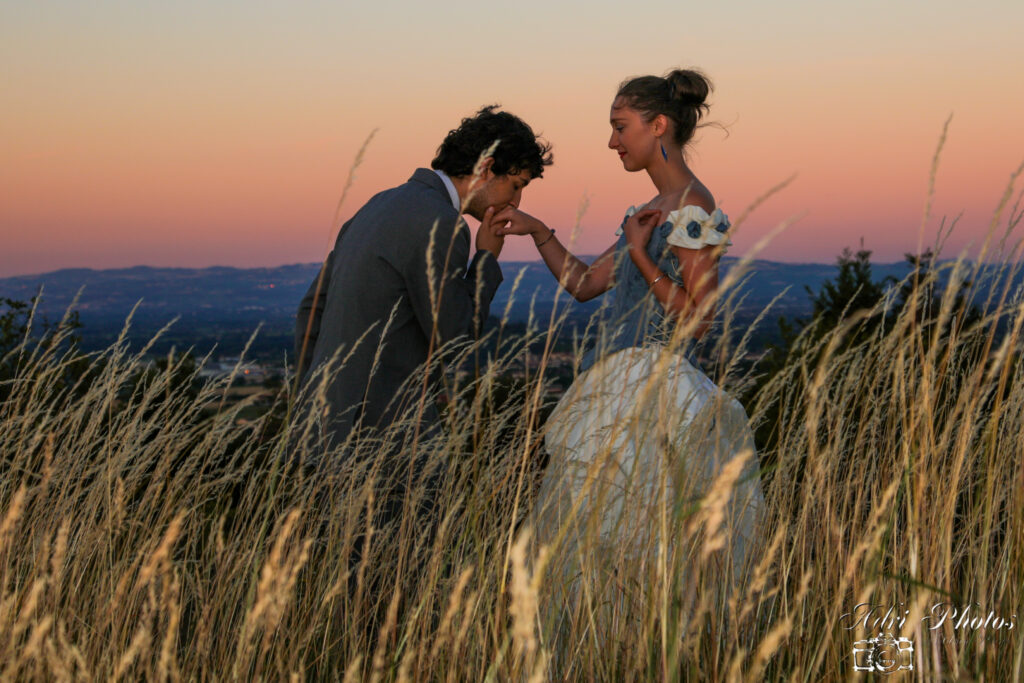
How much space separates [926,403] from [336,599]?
4.97 ft

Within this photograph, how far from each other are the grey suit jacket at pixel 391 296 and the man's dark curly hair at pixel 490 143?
0.15 meters

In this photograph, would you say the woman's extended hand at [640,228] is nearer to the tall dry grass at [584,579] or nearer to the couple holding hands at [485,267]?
the couple holding hands at [485,267]

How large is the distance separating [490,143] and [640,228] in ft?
2.00

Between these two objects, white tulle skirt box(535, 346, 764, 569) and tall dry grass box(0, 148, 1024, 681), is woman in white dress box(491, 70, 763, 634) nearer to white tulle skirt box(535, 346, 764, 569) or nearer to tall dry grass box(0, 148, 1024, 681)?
white tulle skirt box(535, 346, 764, 569)

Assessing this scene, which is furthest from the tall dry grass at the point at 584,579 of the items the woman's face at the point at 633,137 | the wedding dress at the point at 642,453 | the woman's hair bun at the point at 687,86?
the woman's hair bun at the point at 687,86

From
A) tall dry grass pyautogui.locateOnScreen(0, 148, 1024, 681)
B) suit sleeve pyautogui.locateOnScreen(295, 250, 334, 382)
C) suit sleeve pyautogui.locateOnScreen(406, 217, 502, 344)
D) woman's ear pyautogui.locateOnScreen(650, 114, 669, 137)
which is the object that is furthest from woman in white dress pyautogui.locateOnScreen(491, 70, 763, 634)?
suit sleeve pyautogui.locateOnScreen(295, 250, 334, 382)

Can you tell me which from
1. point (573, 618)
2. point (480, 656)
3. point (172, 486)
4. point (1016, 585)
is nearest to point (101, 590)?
point (172, 486)

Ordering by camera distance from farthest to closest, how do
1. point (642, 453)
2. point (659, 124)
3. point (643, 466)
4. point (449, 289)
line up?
1. point (659, 124)
2. point (449, 289)
3. point (642, 453)
4. point (643, 466)

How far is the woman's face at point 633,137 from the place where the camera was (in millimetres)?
3023

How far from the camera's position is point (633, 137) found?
3.03 metres

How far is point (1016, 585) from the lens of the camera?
1.79m

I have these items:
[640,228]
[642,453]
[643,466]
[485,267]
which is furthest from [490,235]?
[643,466]

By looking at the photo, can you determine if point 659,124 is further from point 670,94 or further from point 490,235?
point 490,235

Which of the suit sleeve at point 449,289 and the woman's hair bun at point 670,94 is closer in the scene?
the suit sleeve at point 449,289
